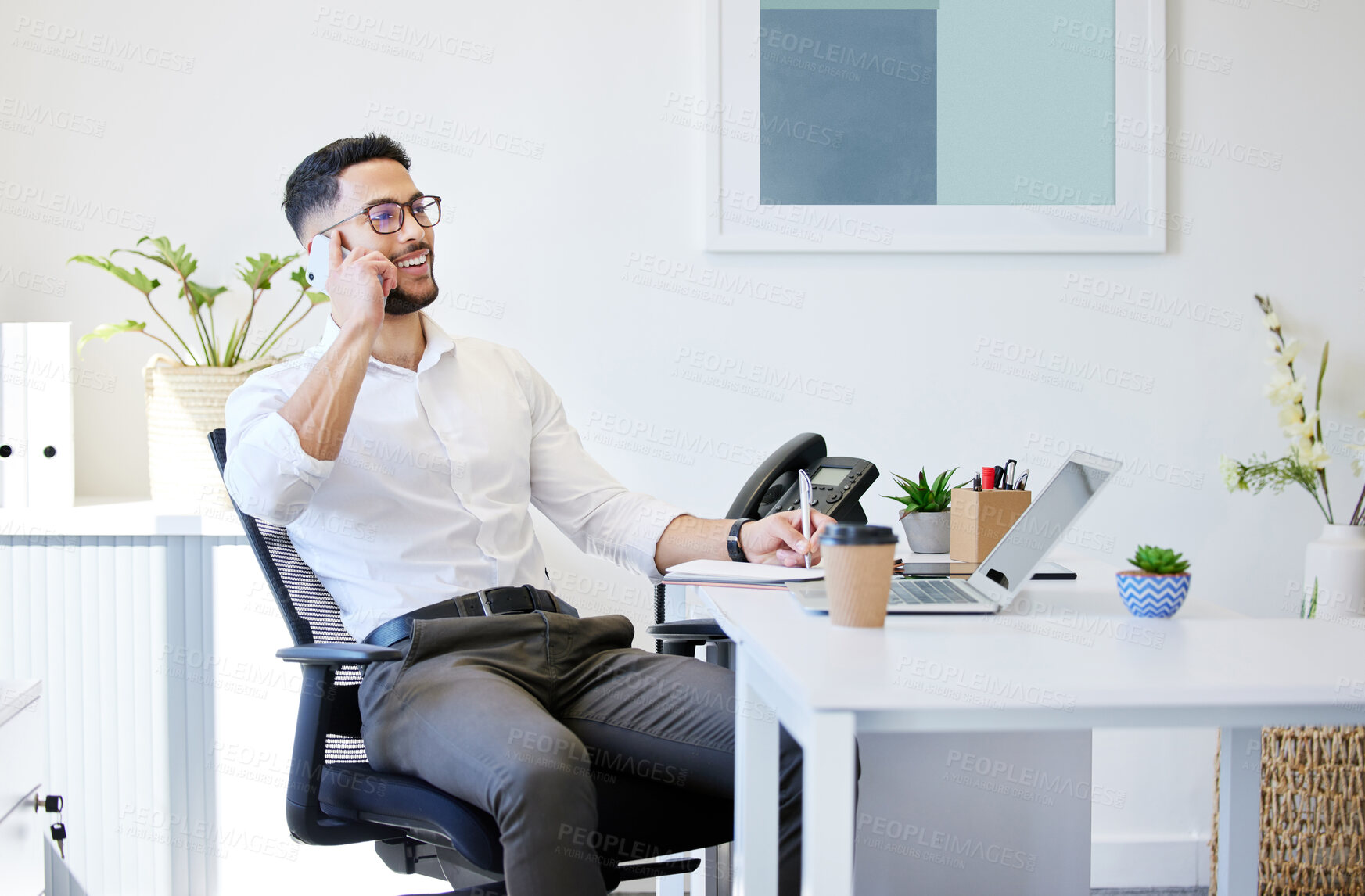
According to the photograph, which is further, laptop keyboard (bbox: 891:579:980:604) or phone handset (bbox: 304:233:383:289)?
phone handset (bbox: 304:233:383:289)

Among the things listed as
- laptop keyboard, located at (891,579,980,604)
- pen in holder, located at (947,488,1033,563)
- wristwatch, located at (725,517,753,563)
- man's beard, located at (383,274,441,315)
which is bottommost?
laptop keyboard, located at (891,579,980,604)

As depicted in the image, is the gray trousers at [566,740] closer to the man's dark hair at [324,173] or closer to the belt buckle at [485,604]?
the belt buckle at [485,604]

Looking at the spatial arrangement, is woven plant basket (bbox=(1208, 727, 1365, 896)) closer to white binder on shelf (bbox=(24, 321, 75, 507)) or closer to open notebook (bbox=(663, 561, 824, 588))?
open notebook (bbox=(663, 561, 824, 588))

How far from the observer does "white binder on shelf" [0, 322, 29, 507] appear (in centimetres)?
225

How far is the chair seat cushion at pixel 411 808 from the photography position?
1.31 m

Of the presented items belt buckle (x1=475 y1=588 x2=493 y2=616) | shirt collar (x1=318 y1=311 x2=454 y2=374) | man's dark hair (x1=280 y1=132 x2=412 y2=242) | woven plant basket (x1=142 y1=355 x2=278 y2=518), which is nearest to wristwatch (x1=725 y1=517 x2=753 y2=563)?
belt buckle (x1=475 y1=588 x2=493 y2=616)

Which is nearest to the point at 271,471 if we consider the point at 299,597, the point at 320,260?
the point at 299,597

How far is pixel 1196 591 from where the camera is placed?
267 centimetres

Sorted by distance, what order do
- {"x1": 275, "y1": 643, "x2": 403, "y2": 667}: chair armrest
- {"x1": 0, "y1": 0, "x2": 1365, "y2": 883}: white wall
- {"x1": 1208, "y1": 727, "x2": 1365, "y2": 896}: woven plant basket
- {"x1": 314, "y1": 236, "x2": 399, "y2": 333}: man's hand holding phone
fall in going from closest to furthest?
{"x1": 275, "y1": 643, "x2": 403, "y2": 667}: chair armrest, {"x1": 314, "y1": 236, "x2": 399, "y2": 333}: man's hand holding phone, {"x1": 1208, "y1": 727, "x2": 1365, "y2": 896}: woven plant basket, {"x1": 0, "y1": 0, "x2": 1365, "y2": 883}: white wall

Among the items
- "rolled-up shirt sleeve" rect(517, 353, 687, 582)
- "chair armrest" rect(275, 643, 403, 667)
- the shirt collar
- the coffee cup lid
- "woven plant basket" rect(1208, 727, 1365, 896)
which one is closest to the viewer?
the coffee cup lid

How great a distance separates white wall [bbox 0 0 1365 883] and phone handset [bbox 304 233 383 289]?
73cm

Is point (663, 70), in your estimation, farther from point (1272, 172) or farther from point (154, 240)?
point (1272, 172)

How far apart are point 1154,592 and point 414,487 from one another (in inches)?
42.6

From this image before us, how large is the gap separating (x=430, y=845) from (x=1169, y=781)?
1.89m
